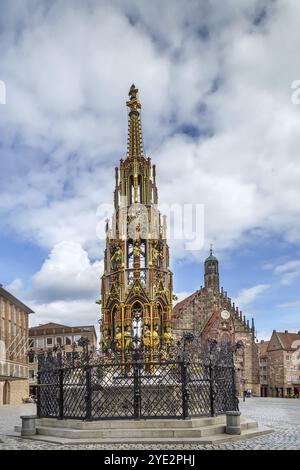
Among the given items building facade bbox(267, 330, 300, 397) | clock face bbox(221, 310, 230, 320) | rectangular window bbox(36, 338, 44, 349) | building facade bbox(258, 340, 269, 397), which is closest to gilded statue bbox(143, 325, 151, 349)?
clock face bbox(221, 310, 230, 320)

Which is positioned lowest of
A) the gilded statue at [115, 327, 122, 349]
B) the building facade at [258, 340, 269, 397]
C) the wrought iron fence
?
the building facade at [258, 340, 269, 397]

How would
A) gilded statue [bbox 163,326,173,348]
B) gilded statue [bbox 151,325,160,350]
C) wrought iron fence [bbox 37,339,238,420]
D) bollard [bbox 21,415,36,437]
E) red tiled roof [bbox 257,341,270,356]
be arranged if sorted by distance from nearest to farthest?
wrought iron fence [bbox 37,339,238,420]
bollard [bbox 21,415,36,437]
gilded statue [bbox 151,325,160,350]
gilded statue [bbox 163,326,173,348]
red tiled roof [bbox 257,341,270,356]

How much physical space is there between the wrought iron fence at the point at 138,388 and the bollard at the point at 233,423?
32.9 inches

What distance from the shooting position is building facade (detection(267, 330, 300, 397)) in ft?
310

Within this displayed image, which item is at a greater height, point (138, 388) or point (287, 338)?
point (287, 338)

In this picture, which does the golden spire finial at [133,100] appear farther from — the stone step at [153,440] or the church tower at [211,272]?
Result: the church tower at [211,272]

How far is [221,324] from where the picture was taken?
8331 centimetres

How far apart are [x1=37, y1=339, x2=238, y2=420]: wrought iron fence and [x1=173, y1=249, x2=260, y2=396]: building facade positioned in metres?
62.0

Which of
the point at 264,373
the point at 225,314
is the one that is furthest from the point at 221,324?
the point at 264,373

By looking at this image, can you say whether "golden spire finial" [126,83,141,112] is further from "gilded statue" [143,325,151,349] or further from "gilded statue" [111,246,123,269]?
"gilded statue" [143,325,151,349]

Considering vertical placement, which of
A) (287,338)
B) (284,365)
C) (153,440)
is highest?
(287,338)

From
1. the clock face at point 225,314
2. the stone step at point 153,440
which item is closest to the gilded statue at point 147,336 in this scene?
the stone step at point 153,440

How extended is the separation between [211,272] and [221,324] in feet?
41.5

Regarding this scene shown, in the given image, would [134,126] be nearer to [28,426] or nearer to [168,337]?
[168,337]
